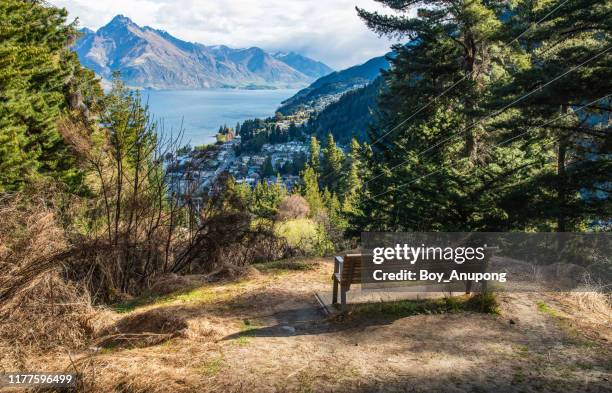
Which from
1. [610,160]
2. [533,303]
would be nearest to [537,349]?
[533,303]

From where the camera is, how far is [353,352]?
15.8ft

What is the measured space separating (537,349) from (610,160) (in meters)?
10.1

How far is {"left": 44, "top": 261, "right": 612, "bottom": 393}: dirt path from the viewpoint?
3.95m

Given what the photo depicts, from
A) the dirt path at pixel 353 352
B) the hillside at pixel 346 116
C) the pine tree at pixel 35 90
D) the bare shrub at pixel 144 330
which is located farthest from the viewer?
the hillside at pixel 346 116

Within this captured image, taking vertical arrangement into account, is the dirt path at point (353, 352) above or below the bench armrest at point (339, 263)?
below

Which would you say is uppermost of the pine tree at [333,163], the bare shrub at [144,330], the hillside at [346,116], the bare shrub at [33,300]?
the hillside at [346,116]

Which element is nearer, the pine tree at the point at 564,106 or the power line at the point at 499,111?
the power line at the point at 499,111

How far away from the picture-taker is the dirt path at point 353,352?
3.95 metres

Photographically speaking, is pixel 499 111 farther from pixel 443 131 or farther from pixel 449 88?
pixel 443 131

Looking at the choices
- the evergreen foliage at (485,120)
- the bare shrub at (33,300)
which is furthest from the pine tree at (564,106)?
the bare shrub at (33,300)

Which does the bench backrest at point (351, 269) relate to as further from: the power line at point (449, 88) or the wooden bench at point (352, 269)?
the power line at point (449, 88)

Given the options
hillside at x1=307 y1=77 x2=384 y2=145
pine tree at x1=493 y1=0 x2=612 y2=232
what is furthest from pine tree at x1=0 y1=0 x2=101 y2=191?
hillside at x1=307 y1=77 x2=384 y2=145

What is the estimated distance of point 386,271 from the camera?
6.09 m

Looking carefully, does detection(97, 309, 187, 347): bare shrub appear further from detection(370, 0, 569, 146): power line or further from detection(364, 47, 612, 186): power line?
detection(370, 0, 569, 146): power line
